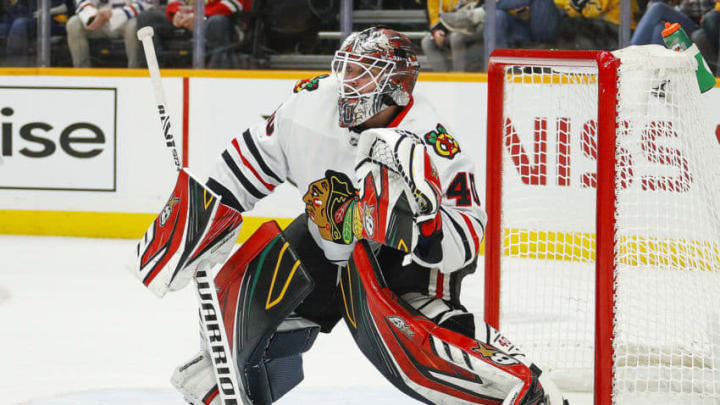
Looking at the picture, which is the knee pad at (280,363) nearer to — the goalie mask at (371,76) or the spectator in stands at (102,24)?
the goalie mask at (371,76)

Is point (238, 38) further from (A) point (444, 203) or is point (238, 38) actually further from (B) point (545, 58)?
(A) point (444, 203)

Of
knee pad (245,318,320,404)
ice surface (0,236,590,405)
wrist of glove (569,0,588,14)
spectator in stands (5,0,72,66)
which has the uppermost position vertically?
wrist of glove (569,0,588,14)

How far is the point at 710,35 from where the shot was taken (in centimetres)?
487

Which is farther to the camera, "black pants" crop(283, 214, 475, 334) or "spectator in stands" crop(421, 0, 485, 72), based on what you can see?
"spectator in stands" crop(421, 0, 485, 72)

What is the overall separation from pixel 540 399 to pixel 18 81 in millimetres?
4246

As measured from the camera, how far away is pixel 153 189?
5.44 m

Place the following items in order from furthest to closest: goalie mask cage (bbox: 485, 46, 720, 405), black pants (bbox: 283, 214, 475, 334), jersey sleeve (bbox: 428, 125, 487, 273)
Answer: black pants (bbox: 283, 214, 475, 334)
goalie mask cage (bbox: 485, 46, 720, 405)
jersey sleeve (bbox: 428, 125, 487, 273)

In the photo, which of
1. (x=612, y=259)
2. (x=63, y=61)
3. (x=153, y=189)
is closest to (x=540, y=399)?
(x=612, y=259)

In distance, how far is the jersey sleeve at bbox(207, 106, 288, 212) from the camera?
7.29ft

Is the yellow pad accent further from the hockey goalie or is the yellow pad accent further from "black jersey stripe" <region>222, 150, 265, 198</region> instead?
"black jersey stripe" <region>222, 150, 265, 198</region>

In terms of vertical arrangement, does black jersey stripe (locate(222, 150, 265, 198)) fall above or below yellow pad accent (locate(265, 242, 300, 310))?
above

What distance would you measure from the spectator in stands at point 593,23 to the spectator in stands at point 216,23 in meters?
1.59

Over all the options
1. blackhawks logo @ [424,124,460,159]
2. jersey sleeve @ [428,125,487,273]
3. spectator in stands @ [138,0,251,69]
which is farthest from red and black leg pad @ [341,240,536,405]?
spectator in stands @ [138,0,251,69]

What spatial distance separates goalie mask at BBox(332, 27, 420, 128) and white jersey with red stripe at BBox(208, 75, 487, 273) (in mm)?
47
